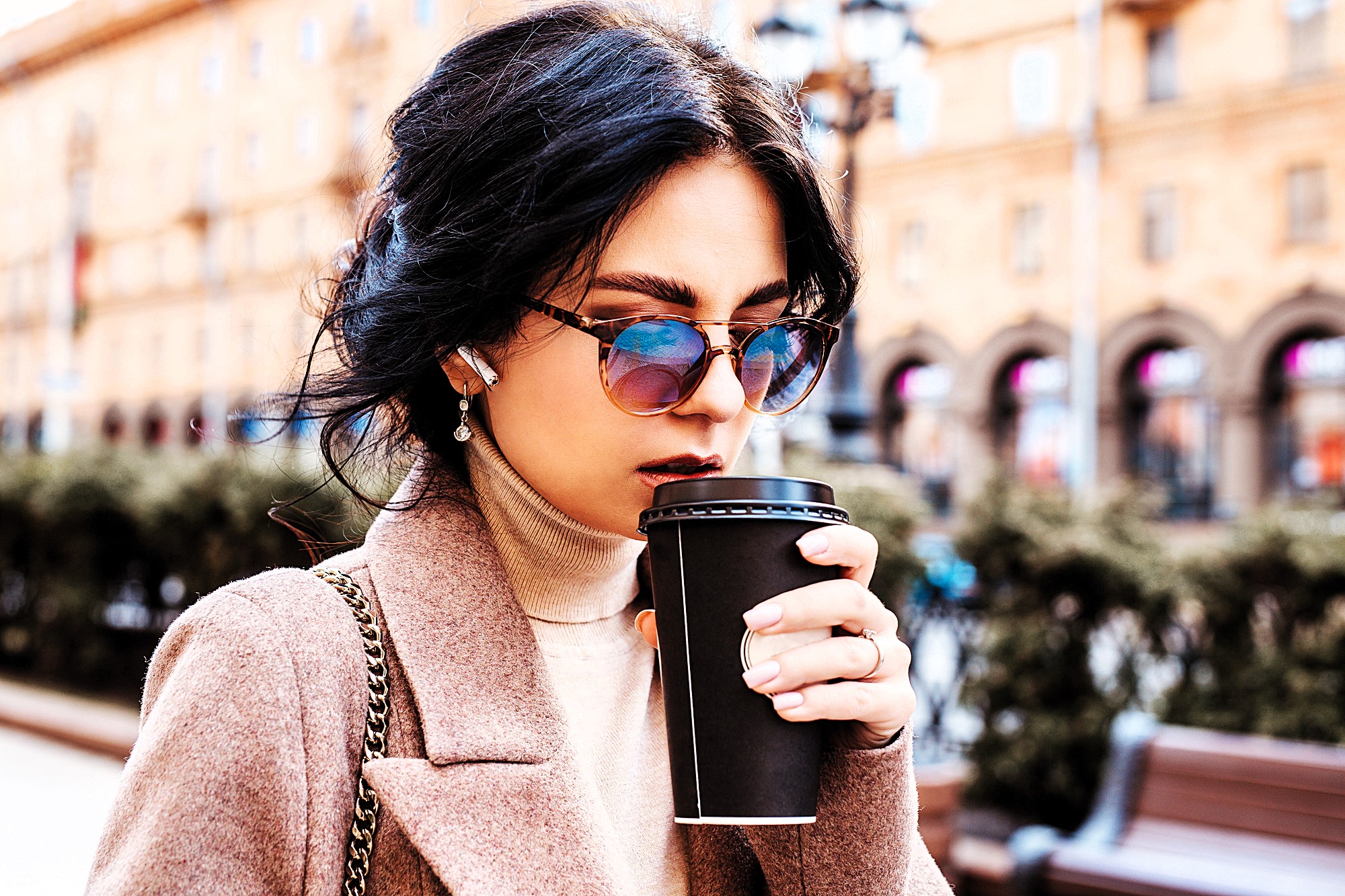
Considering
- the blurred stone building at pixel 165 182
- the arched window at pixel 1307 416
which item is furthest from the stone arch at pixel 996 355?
the blurred stone building at pixel 165 182

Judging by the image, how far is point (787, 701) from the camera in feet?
3.28

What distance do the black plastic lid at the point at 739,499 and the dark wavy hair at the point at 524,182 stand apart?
305mm

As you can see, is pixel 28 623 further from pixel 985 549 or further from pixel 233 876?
pixel 233 876

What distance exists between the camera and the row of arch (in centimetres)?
2006

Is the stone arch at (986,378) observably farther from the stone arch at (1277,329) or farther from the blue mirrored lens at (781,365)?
the blue mirrored lens at (781,365)

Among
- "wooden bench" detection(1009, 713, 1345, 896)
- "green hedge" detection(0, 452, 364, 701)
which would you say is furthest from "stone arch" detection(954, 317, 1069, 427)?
"wooden bench" detection(1009, 713, 1345, 896)

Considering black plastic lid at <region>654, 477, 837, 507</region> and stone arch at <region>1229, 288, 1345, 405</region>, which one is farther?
stone arch at <region>1229, 288, 1345, 405</region>

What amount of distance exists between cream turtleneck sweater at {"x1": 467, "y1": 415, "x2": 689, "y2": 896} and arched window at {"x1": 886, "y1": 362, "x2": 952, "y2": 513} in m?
22.7

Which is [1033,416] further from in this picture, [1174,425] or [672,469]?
[672,469]

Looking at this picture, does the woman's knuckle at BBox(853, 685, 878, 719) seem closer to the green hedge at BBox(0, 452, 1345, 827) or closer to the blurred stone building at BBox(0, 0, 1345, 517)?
the green hedge at BBox(0, 452, 1345, 827)

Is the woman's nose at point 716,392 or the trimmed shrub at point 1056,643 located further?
the trimmed shrub at point 1056,643

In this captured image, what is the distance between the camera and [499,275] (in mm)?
1219

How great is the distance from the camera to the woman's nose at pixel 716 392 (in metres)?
1.20

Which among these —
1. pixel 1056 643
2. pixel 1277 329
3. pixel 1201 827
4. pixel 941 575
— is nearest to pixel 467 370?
pixel 1201 827
